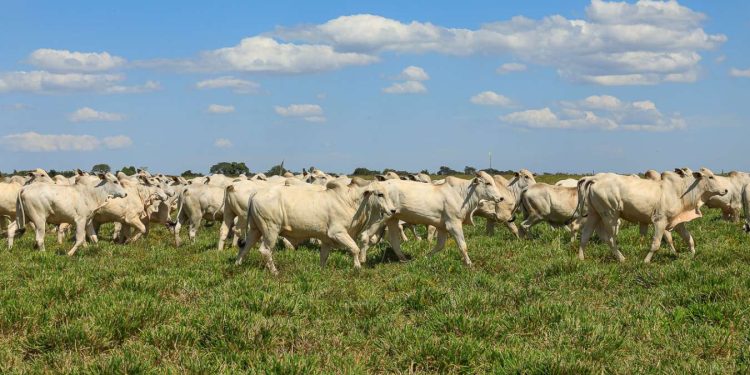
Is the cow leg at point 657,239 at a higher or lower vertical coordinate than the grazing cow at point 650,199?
lower

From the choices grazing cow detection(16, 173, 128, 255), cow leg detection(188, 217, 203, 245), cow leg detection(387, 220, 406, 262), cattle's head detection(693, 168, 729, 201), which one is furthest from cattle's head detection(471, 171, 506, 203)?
grazing cow detection(16, 173, 128, 255)

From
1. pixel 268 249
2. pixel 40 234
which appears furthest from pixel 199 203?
pixel 268 249

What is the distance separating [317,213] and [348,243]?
828 millimetres

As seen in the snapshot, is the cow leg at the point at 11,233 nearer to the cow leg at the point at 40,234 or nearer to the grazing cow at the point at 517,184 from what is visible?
the cow leg at the point at 40,234

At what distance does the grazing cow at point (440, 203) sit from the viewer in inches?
616

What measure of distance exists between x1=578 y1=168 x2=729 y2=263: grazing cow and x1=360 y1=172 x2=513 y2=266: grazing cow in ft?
7.21

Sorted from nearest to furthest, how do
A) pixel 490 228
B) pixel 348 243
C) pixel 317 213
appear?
1. pixel 348 243
2. pixel 317 213
3. pixel 490 228

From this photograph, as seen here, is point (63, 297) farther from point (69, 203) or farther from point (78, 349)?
point (69, 203)

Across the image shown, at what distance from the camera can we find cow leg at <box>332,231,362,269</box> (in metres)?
13.6

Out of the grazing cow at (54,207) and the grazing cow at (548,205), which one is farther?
the grazing cow at (548,205)

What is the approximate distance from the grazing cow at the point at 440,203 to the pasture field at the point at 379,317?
181cm

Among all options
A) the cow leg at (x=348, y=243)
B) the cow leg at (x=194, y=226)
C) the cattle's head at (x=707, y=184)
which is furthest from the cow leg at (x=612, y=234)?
the cow leg at (x=194, y=226)

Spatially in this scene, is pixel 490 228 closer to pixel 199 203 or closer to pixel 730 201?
pixel 199 203

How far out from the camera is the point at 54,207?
1752 cm
